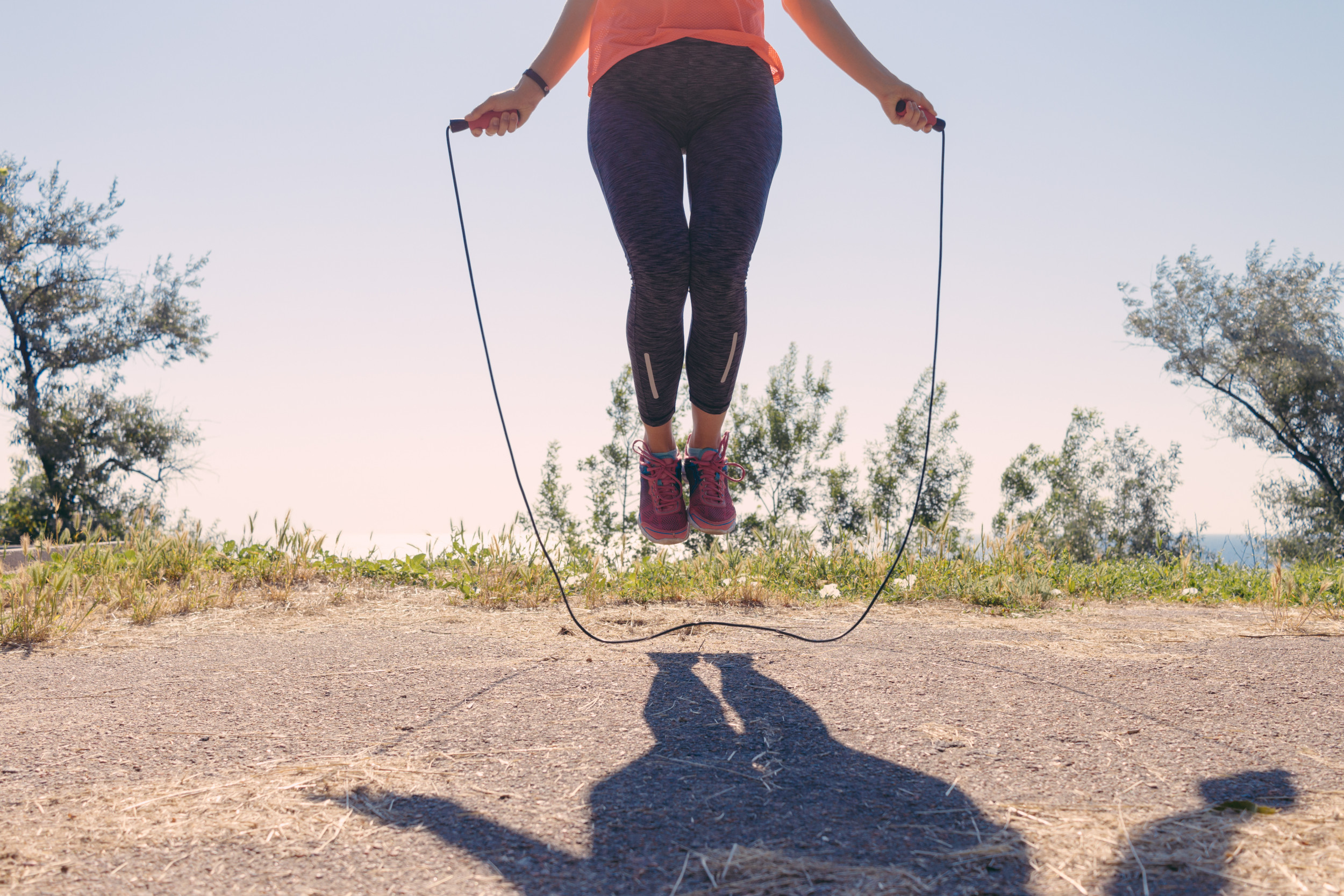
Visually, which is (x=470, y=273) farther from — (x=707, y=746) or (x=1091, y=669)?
(x=1091, y=669)

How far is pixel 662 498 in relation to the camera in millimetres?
2984

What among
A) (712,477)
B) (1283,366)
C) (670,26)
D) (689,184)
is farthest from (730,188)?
(1283,366)

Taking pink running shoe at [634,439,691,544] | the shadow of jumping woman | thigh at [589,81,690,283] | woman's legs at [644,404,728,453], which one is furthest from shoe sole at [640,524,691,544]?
the shadow of jumping woman

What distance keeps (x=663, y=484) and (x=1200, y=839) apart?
204 centimetres

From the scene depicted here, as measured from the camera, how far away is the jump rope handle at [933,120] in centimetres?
256

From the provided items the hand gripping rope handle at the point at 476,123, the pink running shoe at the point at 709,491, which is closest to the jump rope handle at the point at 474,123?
the hand gripping rope handle at the point at 476,123

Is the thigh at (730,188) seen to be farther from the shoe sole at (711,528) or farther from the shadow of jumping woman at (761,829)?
the shadow of jumping woman at (761,829)

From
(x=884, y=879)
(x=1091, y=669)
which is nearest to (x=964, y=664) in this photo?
(x=1091, y=669)

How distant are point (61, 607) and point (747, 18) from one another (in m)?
3.27

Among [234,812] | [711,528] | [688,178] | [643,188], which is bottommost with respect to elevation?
[234,812]

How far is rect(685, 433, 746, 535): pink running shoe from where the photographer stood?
9.80 feet

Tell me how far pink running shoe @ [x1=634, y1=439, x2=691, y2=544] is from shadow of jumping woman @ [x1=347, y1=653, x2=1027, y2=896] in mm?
1402

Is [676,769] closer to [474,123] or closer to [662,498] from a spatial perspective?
[662,498]

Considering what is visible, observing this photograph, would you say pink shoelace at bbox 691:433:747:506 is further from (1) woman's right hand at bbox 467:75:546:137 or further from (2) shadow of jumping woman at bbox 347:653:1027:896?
(2) shadow of jumping woman at bbox 347:653:1027:896
